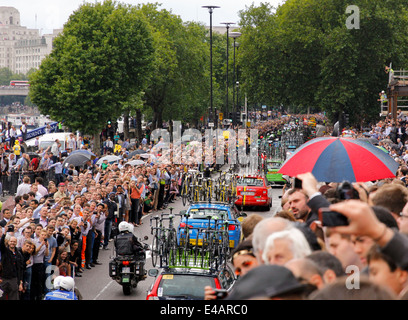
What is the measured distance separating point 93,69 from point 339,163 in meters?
39.8

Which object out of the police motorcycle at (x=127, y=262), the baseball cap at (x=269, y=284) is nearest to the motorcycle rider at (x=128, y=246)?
the police motorcycle at (x=127, y=262)

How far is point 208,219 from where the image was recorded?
59.4ft

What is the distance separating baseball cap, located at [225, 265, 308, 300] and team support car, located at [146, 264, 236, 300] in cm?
773

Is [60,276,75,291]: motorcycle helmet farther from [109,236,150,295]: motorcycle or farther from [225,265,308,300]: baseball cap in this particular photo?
[225,265,308,300]: baseball cap

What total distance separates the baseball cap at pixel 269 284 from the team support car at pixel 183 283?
7733 millimetres

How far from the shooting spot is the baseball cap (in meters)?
3.23

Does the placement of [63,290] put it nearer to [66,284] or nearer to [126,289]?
[66,284]

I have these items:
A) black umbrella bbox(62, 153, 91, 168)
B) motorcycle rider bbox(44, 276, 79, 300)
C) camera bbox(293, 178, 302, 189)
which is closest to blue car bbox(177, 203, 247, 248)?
motorcycle rider bbox(44, 276, 79, 300)

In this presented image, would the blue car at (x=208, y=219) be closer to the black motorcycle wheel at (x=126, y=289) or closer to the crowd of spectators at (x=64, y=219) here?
the crowd of spectators at (x=64, y=219)

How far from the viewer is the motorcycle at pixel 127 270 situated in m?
14.9

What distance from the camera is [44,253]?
44.9ft

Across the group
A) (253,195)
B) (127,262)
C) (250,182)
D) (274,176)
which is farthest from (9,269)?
(274,176)

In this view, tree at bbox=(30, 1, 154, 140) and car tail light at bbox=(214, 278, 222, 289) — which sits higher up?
tree at bbox=(30, 1, 154, 140)
